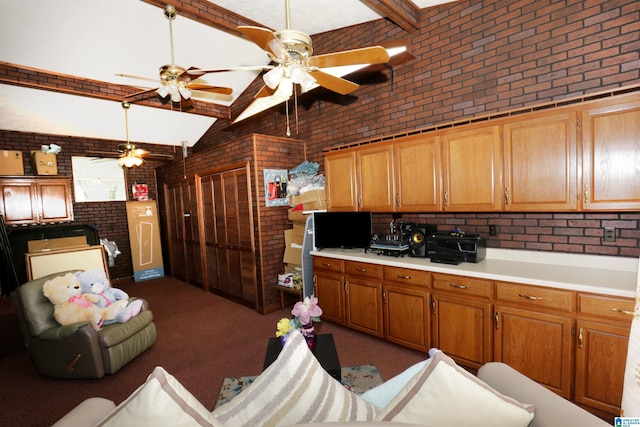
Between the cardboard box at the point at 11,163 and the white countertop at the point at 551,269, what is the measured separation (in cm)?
603

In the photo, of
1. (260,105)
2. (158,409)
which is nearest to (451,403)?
(158,409)

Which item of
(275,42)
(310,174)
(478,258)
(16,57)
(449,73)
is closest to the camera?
(275,42)

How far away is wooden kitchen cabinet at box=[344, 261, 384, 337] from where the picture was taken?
3170 mm

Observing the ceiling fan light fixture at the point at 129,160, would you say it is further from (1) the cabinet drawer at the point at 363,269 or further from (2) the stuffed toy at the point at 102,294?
(1) the cabinet drawer at the point at 363,269

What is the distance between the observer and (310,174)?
4355 millimetres

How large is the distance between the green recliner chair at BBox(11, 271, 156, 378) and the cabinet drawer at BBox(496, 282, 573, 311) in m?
3.46

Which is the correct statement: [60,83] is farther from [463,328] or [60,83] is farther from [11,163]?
[463,328]

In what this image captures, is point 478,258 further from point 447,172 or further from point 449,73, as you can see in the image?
point 449,73

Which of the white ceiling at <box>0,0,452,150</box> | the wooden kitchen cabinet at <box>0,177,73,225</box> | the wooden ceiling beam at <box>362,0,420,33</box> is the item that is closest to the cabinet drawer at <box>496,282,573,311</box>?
the wooden ceiling beam at <box>362,0,420,33</box>

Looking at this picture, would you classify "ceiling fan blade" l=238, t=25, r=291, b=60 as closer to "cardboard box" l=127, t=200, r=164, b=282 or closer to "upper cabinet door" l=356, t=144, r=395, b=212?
"upper cabinet door" l=356, t=144, r=395, b=212

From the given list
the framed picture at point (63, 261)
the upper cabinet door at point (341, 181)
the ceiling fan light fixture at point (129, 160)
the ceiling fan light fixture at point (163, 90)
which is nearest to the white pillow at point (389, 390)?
the upper cabinet door at point (341, 181)

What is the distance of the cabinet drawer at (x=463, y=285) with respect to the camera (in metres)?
2.42

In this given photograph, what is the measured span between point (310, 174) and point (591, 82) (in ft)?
10.1

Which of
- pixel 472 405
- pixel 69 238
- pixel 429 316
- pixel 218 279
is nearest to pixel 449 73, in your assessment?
pixel 429 316
